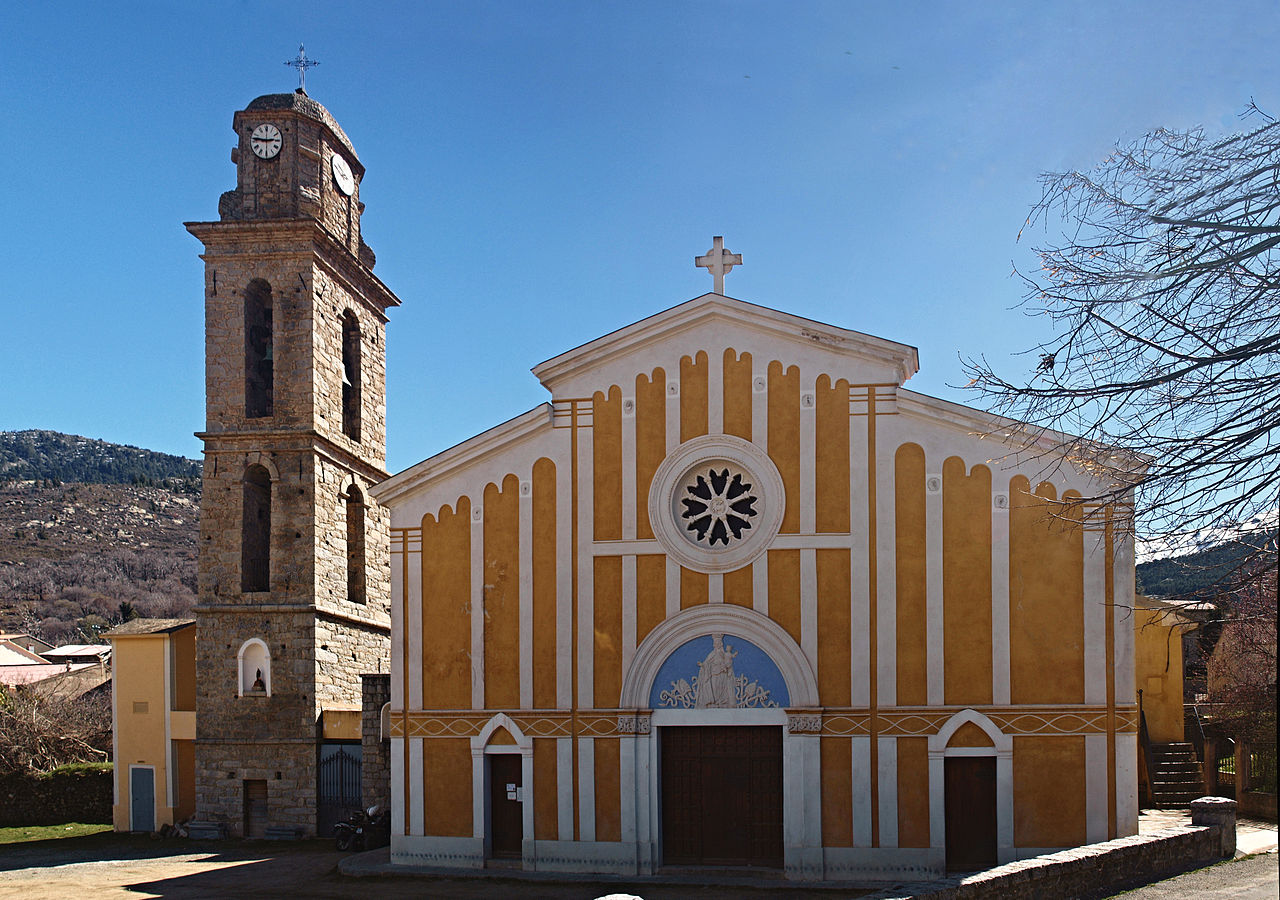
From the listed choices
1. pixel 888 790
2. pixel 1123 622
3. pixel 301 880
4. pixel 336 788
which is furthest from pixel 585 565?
pixel 336 788

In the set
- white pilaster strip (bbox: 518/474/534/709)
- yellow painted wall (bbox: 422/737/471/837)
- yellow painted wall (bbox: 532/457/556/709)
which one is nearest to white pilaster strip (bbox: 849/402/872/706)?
yellow painted wall (bbox: 532/457/556/709)

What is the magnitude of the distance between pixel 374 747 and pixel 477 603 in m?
5.77

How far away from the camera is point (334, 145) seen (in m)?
25.9

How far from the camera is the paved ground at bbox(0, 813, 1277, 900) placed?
13.5 m

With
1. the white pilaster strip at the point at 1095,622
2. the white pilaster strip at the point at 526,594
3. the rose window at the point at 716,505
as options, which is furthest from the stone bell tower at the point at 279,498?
the white pilaster strip at the point at 1095,622

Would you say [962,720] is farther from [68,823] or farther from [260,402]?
[68,823]

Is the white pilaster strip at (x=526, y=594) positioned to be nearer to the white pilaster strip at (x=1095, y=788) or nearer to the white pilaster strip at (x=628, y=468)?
the white pilaster strip at (x=628, y=468)

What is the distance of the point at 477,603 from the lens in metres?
18.0

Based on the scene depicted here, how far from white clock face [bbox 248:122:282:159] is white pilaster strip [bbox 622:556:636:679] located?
44.0 feet

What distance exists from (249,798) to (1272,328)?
21.8 meters

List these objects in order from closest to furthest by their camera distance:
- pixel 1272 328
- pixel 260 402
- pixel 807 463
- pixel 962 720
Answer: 1. pixel 1272 328
2. pixel 962 720
3. pixel 807 463
4. pixel 260 402

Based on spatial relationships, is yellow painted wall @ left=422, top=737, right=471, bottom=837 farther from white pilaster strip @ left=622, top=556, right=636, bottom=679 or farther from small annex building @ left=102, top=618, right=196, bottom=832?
small annex building @ left=102, top=618, right=196, bottom=832

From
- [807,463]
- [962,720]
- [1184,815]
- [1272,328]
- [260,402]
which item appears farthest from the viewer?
[260,402]

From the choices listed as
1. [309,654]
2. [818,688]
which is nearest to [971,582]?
[818,688]
